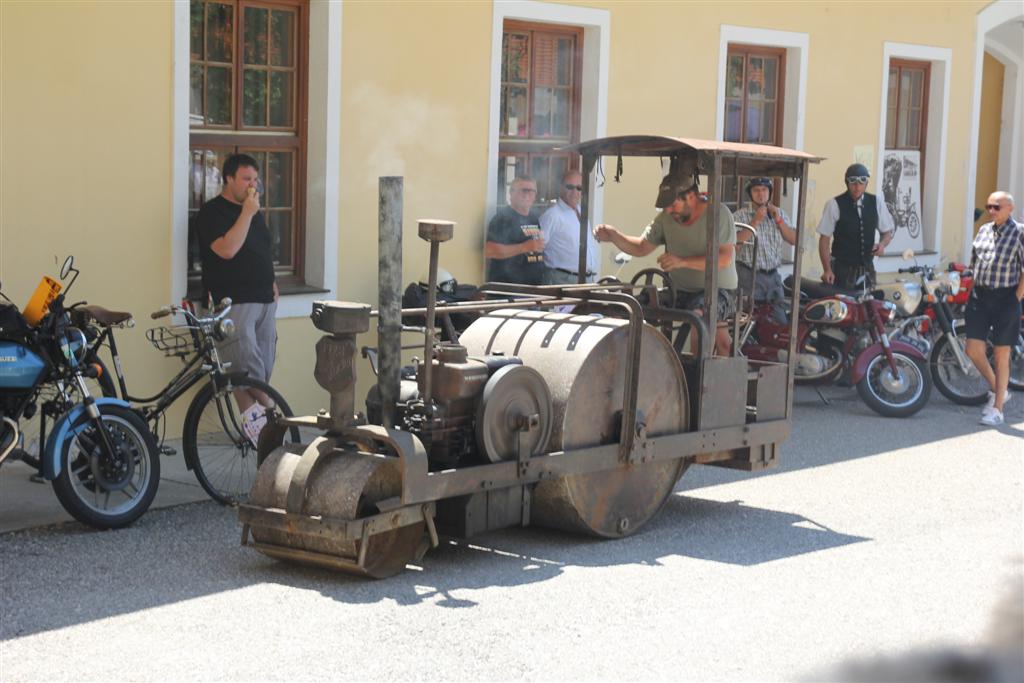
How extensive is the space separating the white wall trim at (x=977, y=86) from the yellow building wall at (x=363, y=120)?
6.79 ft

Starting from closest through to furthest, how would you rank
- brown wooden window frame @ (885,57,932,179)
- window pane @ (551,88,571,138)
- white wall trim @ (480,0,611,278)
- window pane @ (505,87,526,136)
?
white wall trim @ (480,0,611,278)
window pane @ (505,87,526,136)
window pane @ (551,88,571,138)
brown wooden window frame @ (885,57,932,179)

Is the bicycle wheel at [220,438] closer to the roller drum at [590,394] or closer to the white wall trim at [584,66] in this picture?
the roller drum at [590,394]

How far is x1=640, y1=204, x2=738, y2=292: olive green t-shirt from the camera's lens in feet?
26.7

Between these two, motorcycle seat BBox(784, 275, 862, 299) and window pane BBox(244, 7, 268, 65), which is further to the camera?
motorcycle seat BBox(784, 275, 862, 299)

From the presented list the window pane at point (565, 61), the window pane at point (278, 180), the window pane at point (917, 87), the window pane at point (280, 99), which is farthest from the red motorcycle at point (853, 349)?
the window pane at point (917, 87)

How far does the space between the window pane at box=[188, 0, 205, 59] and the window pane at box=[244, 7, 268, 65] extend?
0.35 metres

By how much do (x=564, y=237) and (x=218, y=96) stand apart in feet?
9.30

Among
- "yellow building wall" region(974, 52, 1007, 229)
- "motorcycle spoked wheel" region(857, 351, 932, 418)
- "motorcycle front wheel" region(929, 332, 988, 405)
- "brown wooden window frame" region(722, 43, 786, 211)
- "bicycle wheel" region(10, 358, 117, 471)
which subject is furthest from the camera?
"yellow building wall" region(974, 52, 1007, 229)

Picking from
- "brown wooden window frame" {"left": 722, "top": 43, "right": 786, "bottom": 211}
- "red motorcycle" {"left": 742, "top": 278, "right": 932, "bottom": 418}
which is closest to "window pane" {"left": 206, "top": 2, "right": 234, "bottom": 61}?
"red motorcycle" {"left": 742, "top": 278, "right": 932, "bottom": 418}

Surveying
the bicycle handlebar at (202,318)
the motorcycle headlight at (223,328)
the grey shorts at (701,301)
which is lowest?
the motorcycle headlight at (223,328)

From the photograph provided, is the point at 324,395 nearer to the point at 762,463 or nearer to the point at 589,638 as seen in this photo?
the point at 762,463

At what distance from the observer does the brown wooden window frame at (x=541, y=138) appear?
37.2 ft

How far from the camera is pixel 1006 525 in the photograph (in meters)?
7.50

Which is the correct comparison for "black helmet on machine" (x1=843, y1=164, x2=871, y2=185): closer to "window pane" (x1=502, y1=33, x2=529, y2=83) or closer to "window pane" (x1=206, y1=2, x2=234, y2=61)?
"window pane" (x1=502, y1=33, x2=529, y2=83)
